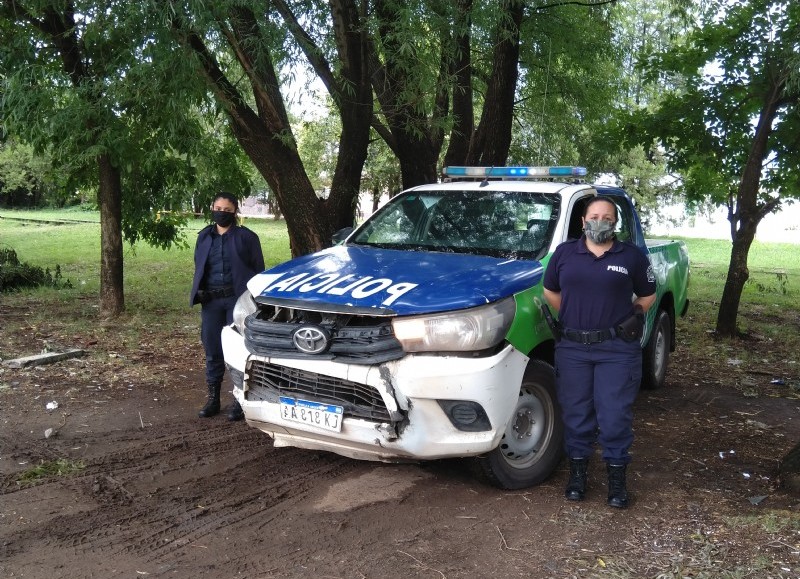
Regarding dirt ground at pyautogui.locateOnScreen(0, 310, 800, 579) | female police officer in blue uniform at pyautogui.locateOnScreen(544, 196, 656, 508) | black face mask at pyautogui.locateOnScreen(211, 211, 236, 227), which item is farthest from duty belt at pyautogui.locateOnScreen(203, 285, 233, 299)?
female police officer in blue uniform at pyautogui.locateOnScreen(544, 196, 656, 508)

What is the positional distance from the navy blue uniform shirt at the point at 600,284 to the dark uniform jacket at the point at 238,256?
2.63m

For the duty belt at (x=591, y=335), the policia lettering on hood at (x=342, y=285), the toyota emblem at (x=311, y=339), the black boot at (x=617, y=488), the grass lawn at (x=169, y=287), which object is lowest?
the grass lawn at (x=169, y=287)

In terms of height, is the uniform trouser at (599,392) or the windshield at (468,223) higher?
the windshield at (468,223)

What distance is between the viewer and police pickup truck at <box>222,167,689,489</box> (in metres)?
4.54

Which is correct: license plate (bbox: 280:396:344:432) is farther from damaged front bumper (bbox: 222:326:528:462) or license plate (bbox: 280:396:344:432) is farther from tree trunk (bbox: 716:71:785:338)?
tree trunk (bbox: 716:71:785:338)

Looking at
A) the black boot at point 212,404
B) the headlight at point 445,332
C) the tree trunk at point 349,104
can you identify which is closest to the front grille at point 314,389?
the headlight at point 445,332

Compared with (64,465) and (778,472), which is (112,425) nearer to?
(64,465)

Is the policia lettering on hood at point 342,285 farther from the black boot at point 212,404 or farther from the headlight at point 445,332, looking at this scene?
the black boot at point 212,404

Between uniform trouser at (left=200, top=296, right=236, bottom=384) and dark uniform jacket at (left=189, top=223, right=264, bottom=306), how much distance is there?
0.13m

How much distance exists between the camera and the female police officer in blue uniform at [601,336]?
4746mm

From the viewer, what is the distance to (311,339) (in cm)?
470

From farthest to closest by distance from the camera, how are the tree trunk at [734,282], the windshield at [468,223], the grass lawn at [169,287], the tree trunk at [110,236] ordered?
the grass lawn at [169,287] → the tree trunk at [110,236] → the tree trunk at [734,282] → the windshield at [468,223]

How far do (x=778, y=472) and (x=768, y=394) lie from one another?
9.29 ft

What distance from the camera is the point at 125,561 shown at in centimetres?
403
